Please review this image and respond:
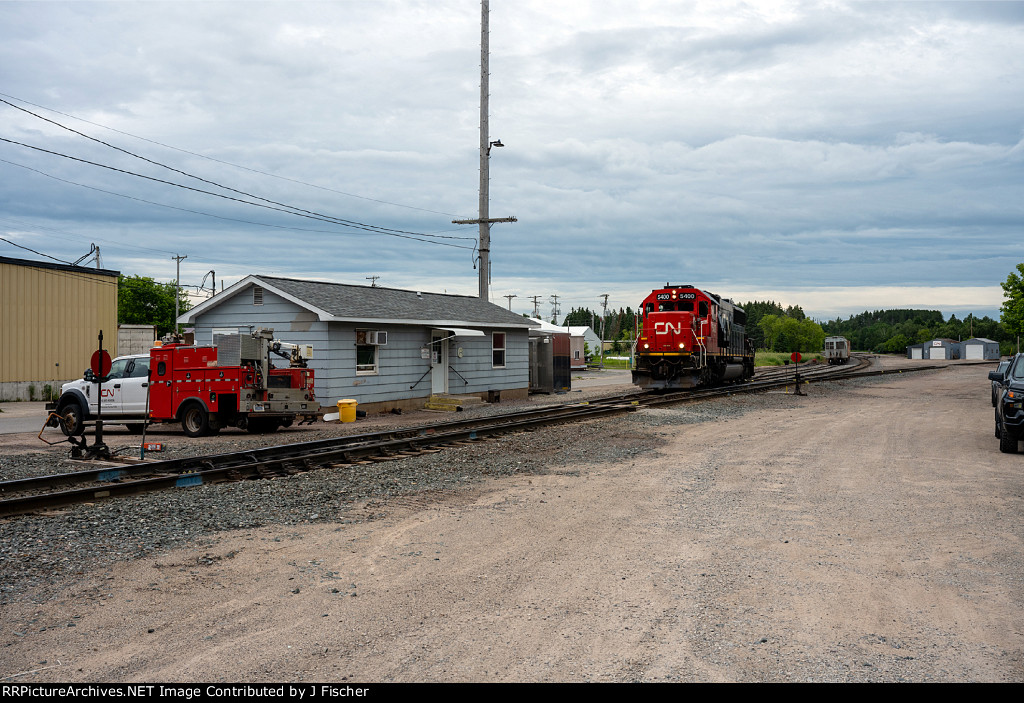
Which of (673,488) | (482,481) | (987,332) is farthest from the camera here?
(987,332)

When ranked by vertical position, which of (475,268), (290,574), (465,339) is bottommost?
(290,574)

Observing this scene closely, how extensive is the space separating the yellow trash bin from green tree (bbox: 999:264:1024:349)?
4807 centimetres

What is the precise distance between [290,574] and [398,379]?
17.8 meters

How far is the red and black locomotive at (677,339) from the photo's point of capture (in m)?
28.0

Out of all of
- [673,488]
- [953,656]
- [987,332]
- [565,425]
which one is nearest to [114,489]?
[673,488]

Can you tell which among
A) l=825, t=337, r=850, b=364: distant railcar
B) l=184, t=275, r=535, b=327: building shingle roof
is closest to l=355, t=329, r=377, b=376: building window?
l=184, t=275, r=535, b=327: building shingle roof

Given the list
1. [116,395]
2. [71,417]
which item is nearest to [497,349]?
[116,395]

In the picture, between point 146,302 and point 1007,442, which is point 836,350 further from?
point 146,302

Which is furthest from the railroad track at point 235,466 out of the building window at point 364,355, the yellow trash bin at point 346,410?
the building window at point 364,355

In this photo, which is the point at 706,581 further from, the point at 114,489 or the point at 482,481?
the point at 114,489

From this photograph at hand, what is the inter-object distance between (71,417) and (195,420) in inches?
103

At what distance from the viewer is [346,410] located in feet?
66.9

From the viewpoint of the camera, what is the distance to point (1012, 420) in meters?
13.2

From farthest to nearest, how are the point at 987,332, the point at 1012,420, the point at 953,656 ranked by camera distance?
1. the point at 987,332
2. the point at 1012,420
3. the point at 953,656
